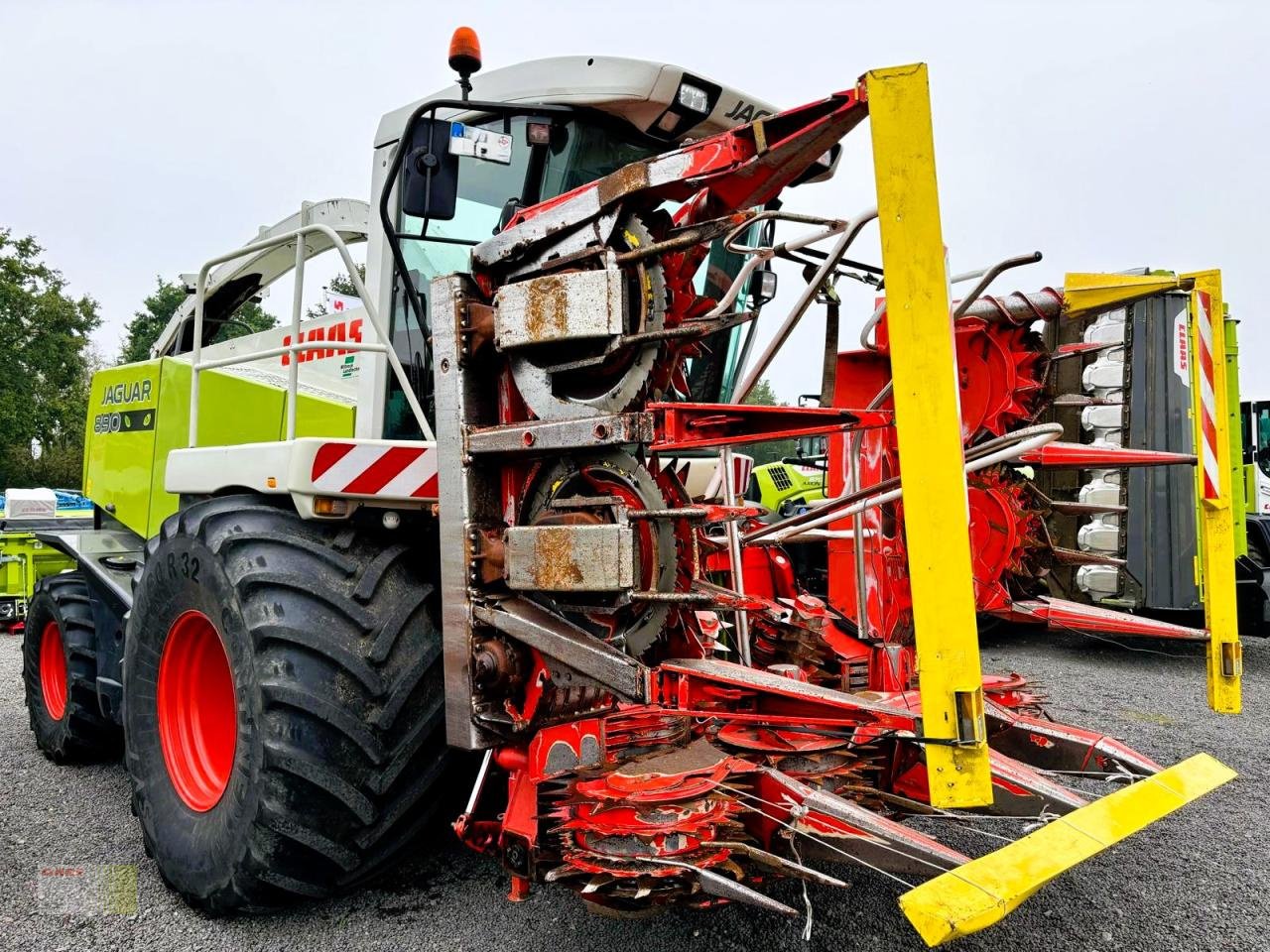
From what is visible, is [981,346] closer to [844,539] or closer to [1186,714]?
[844,539]

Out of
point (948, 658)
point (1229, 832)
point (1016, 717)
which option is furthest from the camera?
point (1229, 832)

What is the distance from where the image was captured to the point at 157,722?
3.06 m

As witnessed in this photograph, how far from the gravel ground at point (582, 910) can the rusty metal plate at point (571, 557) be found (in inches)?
40.2

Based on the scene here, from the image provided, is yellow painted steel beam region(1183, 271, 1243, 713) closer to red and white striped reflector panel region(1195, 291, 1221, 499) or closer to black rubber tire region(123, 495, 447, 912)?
red and white striped reflector panel region(1195, 291, 1221, 499)

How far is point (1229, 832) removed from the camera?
139 inches

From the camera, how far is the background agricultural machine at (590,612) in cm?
186

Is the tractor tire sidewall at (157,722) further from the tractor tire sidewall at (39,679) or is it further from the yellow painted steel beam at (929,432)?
the yellow painted steel beam at (929,432)

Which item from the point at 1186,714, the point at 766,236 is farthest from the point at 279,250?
the point at 1186,714

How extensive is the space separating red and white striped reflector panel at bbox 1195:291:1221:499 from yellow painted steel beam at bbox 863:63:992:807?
159 centimetres

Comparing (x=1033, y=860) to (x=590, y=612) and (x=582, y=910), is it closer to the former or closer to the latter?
(x=590, y=612)

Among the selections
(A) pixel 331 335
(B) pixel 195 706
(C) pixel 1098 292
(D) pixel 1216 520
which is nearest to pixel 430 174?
(A) pixel 331 335

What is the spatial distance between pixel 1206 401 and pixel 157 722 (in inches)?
142

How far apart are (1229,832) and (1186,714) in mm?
A: 2078

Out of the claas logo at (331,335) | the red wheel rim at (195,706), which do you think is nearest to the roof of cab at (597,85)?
the claas logo at (331,335)
